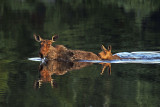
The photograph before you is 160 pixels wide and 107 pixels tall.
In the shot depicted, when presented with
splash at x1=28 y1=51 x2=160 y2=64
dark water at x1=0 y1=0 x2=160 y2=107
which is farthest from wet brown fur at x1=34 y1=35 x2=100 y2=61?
dark water at x1=0 y1=0 x2=160 y2=107

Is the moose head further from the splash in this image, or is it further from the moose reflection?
the splash

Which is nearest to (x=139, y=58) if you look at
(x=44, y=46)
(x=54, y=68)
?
(x=44, y=46)

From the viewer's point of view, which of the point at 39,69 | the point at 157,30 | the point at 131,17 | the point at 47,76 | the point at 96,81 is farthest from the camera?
the point at 131,17

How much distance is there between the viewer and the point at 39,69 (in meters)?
17.5

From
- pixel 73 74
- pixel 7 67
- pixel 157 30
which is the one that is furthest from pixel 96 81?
pixel 157 30

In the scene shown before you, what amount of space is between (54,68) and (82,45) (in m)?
5.20

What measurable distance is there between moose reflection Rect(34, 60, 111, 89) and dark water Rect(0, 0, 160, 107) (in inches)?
6.9

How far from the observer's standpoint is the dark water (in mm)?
13538

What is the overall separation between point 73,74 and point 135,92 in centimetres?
280

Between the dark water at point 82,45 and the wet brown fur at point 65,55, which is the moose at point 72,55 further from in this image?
the dark water at point 82,45

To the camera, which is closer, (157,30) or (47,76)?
(47,76)

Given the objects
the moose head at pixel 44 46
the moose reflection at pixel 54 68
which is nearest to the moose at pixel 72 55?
the moose head at pixel 44 46

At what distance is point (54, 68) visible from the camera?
57.5 feet

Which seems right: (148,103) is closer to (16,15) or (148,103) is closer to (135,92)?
(135,92)
